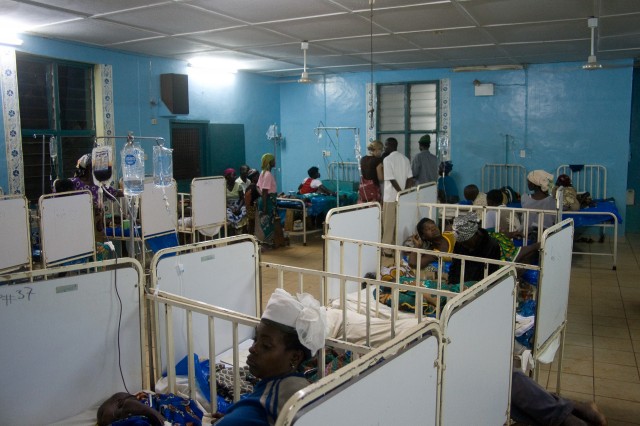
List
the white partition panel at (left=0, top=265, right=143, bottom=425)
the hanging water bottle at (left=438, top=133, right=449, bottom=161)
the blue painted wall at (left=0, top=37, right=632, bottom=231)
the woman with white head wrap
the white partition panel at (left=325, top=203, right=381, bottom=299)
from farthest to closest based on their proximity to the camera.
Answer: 1. the hanging water bottle at (left=438, top=133, right=449, bottom=161)
2. the blue painted wall at (left=0, top=37, right=632, bottom=231)
3. the woman with white head wrap
4. the white partition panel at (left=325, top=203, right=381, bottom=299)
5. the white partition panel at (left=0, top=265, right=143, bottom=425)

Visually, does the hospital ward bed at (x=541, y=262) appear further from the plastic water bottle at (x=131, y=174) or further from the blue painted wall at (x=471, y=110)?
the blue painted wall at (x=471, y=110)

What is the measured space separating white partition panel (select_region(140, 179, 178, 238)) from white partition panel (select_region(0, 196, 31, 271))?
1113mm

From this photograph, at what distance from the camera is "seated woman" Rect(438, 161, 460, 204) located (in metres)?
8.58

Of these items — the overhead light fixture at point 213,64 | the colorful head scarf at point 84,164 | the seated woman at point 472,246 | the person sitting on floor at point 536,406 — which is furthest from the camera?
the overhead light fixture at point 213,64

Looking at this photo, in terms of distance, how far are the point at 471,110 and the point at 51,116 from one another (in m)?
6.08

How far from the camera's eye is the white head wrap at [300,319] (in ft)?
6.13

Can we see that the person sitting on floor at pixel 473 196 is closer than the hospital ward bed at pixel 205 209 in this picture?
No

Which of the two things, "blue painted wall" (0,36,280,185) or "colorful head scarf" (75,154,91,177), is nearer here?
"colorful head scarf" (75,154,91,177)

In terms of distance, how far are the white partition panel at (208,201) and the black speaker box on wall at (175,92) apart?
187 cm

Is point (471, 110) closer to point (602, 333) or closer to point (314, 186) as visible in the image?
point (314, 186)

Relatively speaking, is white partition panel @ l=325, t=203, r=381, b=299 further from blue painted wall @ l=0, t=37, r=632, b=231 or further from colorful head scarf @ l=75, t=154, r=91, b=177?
blue painted wall @ l=0, t=37, r=632, b=231

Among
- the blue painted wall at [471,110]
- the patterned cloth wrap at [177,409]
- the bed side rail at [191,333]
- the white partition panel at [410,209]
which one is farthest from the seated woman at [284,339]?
the blue painted wall at [471,110]

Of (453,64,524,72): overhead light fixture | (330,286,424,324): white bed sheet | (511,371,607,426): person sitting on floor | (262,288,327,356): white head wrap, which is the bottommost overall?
(511,371,607,426): person sitting on floor

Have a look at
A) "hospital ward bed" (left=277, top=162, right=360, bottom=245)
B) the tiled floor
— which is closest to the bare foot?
the tiled floor
